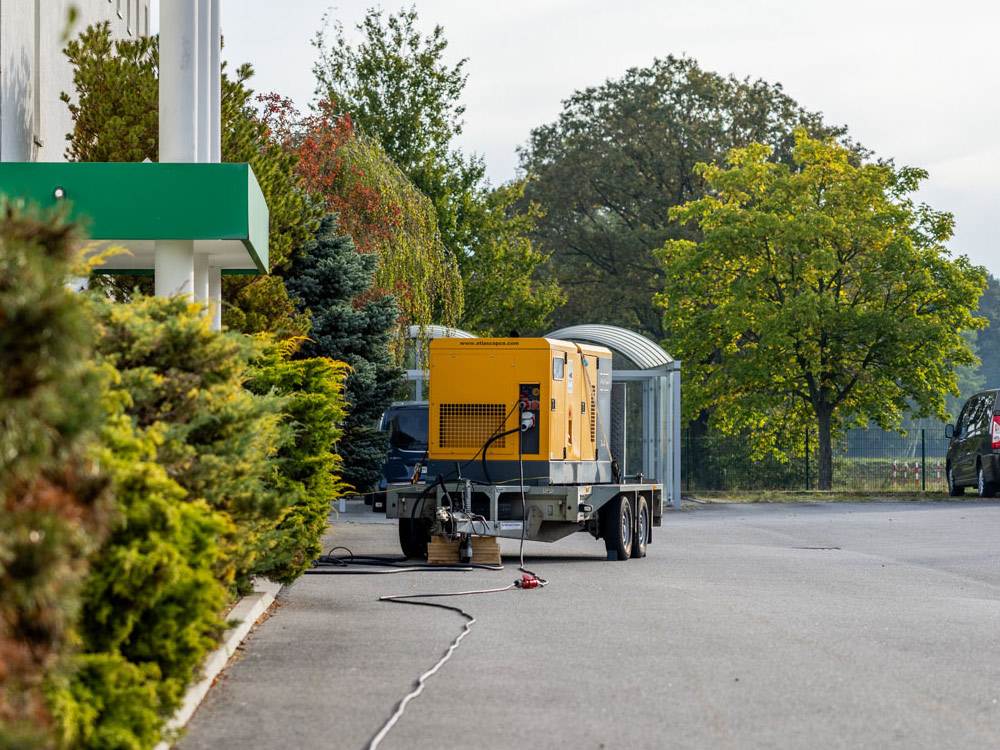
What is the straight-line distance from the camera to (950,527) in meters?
26.0

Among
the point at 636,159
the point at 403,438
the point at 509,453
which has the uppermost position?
the point at 636,159

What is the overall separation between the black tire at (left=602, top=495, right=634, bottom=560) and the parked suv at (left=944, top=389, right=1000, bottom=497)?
17.0 meters

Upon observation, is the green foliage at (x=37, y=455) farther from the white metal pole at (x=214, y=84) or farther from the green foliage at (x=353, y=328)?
the green foliage at (x=353, y=328)

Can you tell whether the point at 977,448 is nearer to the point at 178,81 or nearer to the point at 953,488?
the point at 953,488

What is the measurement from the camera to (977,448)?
35.2 meters

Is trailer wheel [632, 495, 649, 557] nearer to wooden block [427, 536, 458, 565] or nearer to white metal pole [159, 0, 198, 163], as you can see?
wooden block [427, 536, 458, 565]

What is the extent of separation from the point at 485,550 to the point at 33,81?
714 centimetres

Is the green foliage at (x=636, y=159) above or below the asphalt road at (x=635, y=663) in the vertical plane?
above

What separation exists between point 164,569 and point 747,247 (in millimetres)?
37733

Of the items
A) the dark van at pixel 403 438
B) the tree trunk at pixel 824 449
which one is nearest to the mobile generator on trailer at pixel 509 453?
the dark van at pixel 403 438

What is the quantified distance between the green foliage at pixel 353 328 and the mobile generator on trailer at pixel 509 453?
596cm

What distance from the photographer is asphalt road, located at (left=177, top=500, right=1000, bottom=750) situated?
755cm

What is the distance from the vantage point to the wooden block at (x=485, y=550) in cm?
1773

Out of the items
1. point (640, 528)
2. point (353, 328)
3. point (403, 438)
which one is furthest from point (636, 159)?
point (640, 528)
